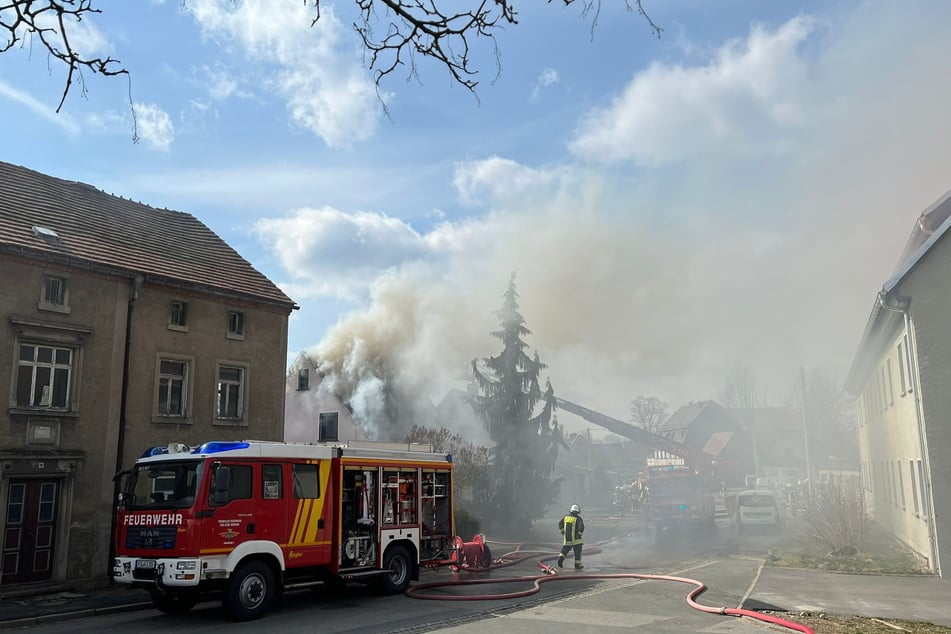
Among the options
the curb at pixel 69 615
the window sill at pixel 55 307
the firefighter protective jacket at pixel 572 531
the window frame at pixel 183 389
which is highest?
the window sill at pixel 55 307

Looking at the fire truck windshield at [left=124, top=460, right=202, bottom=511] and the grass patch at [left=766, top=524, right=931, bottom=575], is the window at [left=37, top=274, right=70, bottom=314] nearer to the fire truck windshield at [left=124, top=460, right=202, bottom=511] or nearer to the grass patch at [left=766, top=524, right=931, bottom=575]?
the fire truck windshield at [left=124, top=460, right=202, bottom=511]

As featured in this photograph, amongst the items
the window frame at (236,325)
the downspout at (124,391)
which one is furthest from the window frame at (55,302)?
the window frame at (236,325)

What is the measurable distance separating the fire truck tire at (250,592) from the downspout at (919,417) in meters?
12.3

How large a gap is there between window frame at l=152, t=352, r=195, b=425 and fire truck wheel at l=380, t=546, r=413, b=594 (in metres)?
6.29

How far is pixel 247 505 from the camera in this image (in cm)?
1145

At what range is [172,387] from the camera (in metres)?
17.0

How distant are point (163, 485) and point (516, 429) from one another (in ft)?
63.9

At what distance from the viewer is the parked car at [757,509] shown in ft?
89.9

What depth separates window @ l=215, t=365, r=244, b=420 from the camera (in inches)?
707

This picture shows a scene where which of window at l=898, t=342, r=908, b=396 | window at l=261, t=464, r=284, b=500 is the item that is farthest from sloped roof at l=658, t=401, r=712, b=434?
window at l=261, t=464, r=284, b=500

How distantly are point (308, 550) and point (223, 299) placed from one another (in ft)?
26.5

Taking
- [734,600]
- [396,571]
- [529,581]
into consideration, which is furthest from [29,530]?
[734,600]

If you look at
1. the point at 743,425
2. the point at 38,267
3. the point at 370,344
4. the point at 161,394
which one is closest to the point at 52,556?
the point at 161,394

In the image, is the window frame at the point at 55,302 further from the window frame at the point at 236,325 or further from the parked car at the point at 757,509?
the parked car at the point at 757,509
